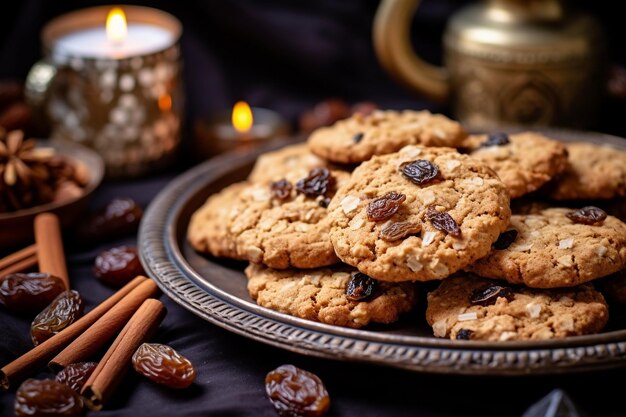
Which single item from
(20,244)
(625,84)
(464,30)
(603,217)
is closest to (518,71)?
(464,30)

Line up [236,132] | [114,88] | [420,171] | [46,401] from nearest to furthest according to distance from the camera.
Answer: [46,401], [420,171], [114,88], [236,132]

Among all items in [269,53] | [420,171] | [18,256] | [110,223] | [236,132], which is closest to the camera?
[420,171]

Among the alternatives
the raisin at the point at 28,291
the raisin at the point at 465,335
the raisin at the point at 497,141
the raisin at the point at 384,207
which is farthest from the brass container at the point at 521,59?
the raisin at the point at 28,291

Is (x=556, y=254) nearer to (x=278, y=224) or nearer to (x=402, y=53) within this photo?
(x=278, y=224)

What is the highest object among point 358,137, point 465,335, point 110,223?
point 358,137

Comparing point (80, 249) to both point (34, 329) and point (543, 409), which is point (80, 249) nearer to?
point (34, 329)

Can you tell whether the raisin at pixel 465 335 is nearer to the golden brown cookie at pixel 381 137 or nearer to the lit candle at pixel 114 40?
the golden brown cookie at pixel 381 137

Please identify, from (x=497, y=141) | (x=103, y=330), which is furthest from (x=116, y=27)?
(x=497, y=141)

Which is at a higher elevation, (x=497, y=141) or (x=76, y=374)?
(x=497, y=141)
